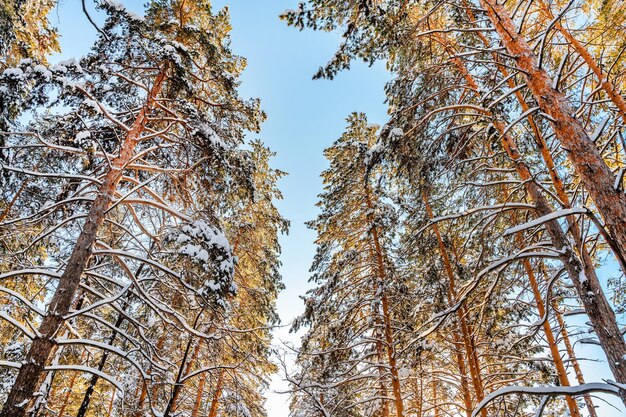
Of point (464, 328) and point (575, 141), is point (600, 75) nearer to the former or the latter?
point (575, 141)

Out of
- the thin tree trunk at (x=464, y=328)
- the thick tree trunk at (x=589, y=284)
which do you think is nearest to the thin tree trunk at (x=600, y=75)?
the thick tree trunk at (x=589, y=284)

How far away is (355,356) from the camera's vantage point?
8391 mm

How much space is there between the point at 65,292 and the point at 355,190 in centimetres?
739

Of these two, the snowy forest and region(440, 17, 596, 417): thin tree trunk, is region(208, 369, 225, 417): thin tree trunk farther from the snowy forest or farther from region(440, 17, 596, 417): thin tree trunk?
region(440, 17, 596, 417): thin tree trunk

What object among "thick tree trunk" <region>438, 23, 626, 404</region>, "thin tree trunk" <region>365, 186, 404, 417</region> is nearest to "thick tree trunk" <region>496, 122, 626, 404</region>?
"thick tree trunk" <region>438, 23, 626, 404</region>

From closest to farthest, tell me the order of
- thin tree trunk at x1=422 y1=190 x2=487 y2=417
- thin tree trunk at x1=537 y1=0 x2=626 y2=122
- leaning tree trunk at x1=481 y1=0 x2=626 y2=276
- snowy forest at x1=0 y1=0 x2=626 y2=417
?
1. leaning tree trunk at x1=481 y1=0 x2=626 y2=276
2. thin tree trunk at x1=537 y1=0 x2=626 y2=122
3. snowy forest at x1=0 y1=0 x2=626 y2=417
4. thin tree trunk at x1=422 y1=190 x2=487 y2=417

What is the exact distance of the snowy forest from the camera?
4.22 meters

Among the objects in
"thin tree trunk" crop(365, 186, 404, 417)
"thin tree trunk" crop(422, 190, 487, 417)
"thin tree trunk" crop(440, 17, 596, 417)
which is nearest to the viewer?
"thin tree trunk" crop(440, 17, 596, 417)

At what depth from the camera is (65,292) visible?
14.9ft

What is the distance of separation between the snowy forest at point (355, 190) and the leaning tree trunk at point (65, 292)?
25 mm

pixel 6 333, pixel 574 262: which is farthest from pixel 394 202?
pixel 6 333

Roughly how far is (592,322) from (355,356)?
563 centimetres

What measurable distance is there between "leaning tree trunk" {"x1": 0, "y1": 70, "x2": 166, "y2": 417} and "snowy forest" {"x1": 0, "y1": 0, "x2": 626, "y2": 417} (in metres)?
0.02

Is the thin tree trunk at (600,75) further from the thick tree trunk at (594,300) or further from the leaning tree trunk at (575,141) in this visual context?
the thick tree trunk at (594,300)
